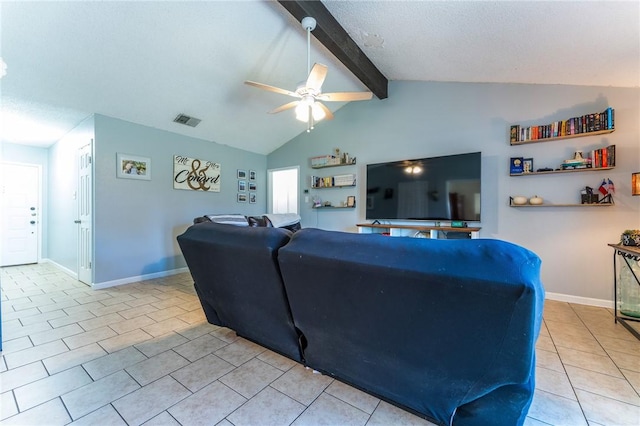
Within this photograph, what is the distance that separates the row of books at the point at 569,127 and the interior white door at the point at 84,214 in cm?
570

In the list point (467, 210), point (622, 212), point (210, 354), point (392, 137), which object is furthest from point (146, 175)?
point (622, 212)

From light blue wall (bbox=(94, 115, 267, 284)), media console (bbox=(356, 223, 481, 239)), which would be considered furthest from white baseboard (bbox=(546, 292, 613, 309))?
light blue wall (bbox=(94, 115, 267, 284))

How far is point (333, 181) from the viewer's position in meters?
4.89

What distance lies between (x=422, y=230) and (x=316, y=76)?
2.62 meters

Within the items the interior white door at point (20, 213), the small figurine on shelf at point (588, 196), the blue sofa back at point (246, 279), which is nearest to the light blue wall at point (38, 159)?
the interior white door at point (20, 213)

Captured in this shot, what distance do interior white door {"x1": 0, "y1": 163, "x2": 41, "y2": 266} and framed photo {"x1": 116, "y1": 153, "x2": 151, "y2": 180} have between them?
9.71 ft

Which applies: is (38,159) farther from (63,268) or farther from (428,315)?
(428,315)

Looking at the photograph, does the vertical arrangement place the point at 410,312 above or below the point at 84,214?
below

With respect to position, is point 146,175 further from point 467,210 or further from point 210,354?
point 467,210

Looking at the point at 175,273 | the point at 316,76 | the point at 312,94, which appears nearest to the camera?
the point at 316,76

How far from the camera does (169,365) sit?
5.70 ft

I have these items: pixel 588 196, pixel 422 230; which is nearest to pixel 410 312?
pixel 422 230

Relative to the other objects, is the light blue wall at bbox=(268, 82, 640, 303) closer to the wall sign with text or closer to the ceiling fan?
the ceiling fan

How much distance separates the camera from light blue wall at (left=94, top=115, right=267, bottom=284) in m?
3.52
